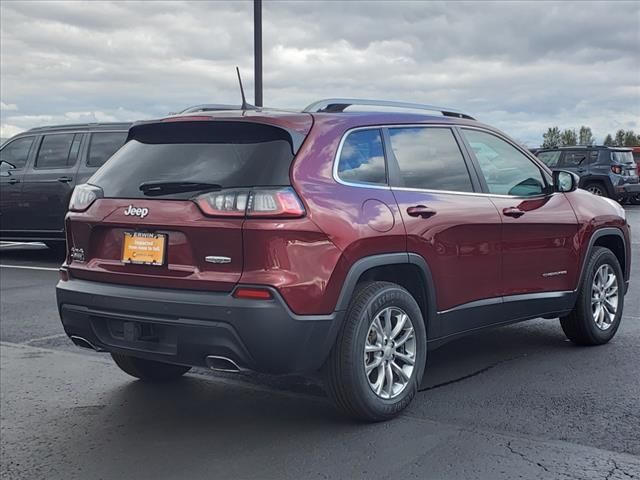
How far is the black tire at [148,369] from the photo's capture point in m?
5.45

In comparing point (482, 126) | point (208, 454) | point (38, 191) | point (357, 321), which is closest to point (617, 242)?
point (482, 126)

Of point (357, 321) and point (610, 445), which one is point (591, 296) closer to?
point (610, 445)

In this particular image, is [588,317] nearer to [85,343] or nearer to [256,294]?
[256,294]

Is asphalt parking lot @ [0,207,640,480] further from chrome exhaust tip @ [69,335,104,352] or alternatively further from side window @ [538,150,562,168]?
side window @ [538,150,562,168]

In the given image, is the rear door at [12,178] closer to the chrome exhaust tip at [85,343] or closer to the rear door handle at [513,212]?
the chrome exhaust tip at [85,343]

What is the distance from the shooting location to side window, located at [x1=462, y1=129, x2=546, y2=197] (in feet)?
18.4

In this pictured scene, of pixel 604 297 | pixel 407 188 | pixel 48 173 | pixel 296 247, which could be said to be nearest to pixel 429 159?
pixel 407 188

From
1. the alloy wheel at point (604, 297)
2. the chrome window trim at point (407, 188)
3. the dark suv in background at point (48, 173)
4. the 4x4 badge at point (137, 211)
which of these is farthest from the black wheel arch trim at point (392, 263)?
the dark suv in background at point (48, 173)

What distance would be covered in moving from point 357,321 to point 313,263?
42 centimetres

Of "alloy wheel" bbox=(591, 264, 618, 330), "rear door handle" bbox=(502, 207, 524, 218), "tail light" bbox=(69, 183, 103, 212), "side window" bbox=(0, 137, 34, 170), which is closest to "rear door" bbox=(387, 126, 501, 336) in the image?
"rear door handle" bbox=(502, 207, 524, 218)

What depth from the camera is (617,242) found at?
22.1ft

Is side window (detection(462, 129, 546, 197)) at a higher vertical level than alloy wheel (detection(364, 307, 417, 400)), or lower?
higher

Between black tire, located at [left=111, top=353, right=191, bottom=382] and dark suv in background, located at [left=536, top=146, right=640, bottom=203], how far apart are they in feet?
60.3

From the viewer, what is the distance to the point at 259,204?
419cm
